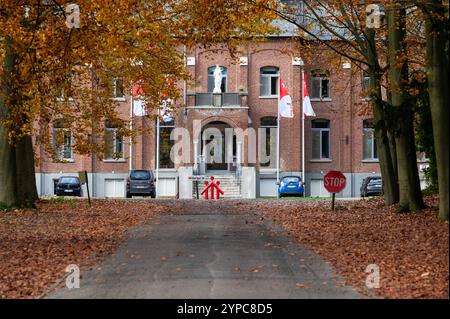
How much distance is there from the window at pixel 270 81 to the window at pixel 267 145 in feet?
7.42

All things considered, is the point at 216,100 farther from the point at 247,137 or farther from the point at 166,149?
the point at 166,149

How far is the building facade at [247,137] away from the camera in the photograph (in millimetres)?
56750

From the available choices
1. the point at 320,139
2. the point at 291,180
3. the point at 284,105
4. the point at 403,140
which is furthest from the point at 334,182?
the point at 320,139

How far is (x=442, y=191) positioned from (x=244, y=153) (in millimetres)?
39874

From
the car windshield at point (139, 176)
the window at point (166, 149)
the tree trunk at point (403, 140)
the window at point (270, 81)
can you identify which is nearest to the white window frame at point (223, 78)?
the window at point (270, 81)

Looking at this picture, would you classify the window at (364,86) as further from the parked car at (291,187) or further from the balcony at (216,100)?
the balcony at (216,100)

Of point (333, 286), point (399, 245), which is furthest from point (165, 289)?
point (399, 245)

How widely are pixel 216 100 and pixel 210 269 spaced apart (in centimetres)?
4332

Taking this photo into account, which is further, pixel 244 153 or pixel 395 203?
pixel 244 153

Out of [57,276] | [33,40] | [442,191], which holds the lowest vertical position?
[57,276]

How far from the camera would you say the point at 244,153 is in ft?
186

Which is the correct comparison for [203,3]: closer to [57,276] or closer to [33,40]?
[33,40]

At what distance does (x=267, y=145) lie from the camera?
5825 cm

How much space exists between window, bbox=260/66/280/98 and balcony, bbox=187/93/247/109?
2.78 meters
